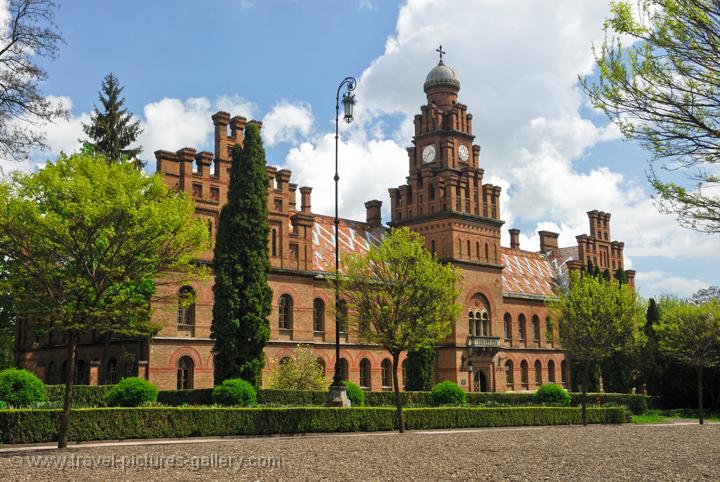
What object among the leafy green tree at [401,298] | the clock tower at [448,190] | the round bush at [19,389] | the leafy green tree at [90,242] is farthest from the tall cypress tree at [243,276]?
the clock tower at [448,190]

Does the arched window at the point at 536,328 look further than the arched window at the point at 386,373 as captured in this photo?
Yes

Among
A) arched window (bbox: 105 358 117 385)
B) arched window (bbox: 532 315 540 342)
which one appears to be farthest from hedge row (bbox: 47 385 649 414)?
arched window (bbox: 532 315 540 342)

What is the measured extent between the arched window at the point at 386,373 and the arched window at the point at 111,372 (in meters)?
19.6

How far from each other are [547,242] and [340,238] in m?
33.2

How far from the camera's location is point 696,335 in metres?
47.6

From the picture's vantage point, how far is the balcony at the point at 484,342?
2211 inches

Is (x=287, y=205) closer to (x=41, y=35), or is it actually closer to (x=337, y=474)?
(x=41, y=35)

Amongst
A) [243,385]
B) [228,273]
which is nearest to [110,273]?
[243,385]

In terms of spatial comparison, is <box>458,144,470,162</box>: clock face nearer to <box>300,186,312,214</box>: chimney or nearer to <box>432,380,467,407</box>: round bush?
<box>300,186,312,214</box>: chimney

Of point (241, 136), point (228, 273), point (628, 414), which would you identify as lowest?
point (628, 414)

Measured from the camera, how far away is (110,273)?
22.9m

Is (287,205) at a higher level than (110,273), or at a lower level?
higher

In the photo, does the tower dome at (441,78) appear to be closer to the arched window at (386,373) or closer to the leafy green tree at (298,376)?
the arched window at (386,373)

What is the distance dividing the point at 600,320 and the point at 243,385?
2475cm
